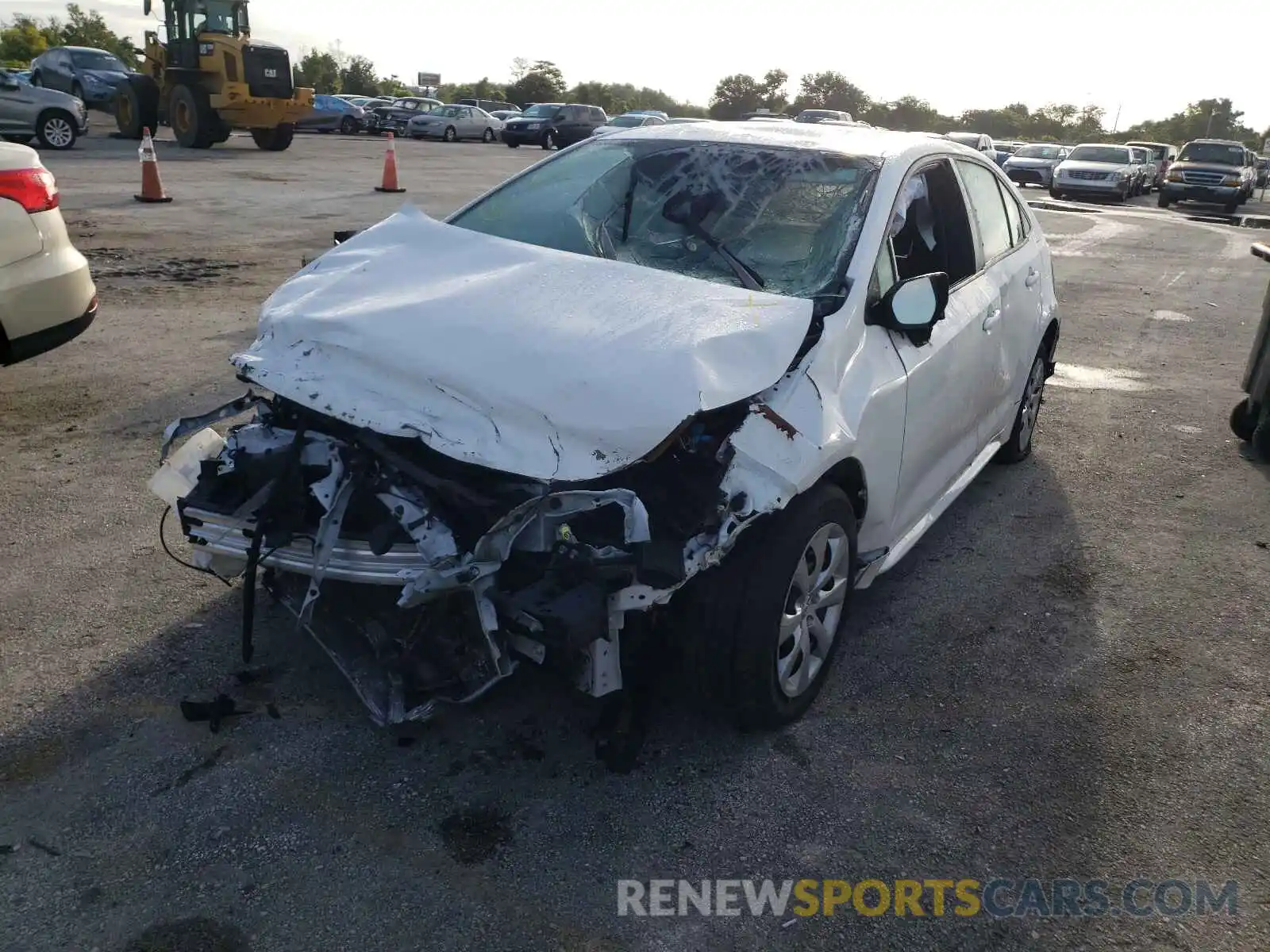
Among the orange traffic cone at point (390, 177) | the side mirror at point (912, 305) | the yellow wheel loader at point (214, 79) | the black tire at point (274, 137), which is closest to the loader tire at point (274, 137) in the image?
the black tire at point (274, 137)

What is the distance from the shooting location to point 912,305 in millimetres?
3299

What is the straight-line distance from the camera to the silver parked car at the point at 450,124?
37.5 metres

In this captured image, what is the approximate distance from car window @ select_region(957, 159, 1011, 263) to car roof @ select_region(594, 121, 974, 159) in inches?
7.3

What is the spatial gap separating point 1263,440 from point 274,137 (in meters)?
22.1

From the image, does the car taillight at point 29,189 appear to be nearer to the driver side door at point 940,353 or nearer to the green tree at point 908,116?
the driver side door at point 940,353

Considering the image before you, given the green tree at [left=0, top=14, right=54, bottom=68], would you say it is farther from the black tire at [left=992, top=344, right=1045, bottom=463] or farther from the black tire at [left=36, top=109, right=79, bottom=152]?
the black tire at [left=992, top=344, right=1045, bottom=463]

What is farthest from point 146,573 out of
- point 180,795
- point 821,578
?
point 821,578

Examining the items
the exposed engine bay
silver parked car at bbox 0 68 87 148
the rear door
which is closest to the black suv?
silver parked car at bbox 0 68 87 148

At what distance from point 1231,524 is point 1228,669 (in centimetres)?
158

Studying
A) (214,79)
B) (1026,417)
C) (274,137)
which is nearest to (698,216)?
(1026,417)

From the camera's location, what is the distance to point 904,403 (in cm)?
341

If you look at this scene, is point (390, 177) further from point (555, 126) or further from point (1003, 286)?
point (555, 126)

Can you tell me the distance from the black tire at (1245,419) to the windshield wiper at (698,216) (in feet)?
13.3

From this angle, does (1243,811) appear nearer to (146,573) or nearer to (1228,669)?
(1228,669)
